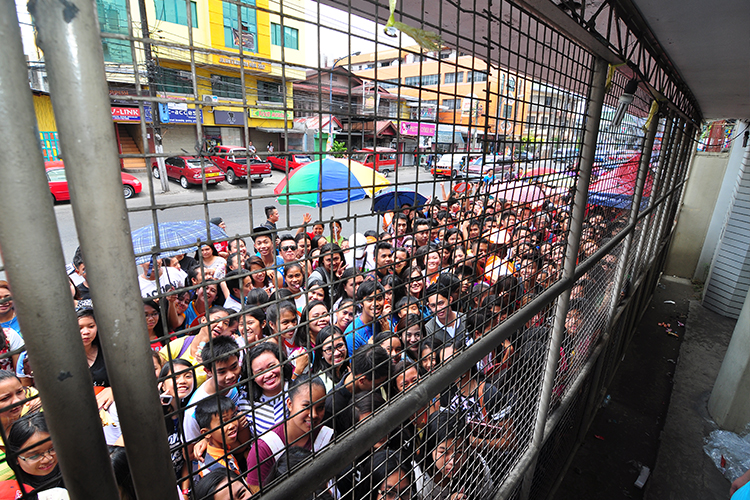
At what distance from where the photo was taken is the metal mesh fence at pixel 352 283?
2.23 ft

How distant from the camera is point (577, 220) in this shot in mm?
2049

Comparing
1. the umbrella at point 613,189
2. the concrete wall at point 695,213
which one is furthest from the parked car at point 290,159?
the concrete wall at point 695,213

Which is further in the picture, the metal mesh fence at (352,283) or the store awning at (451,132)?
the store awning at (451,132)

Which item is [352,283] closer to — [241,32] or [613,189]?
[241,32]

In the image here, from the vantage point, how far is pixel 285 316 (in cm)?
217

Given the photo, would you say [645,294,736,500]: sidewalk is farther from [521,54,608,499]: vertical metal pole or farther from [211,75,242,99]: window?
[211,75,242,99]: window

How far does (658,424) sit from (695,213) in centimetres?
790

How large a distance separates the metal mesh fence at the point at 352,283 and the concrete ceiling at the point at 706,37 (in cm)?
48

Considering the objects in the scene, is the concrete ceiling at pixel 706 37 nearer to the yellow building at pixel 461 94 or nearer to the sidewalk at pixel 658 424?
the yellow building at pixel 461 94

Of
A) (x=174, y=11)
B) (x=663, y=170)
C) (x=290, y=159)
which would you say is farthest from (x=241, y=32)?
(x=663, y=170)

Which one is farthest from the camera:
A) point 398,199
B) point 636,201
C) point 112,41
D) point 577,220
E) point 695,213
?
point 695,213

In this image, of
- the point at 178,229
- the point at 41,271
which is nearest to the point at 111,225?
the point at 41,271

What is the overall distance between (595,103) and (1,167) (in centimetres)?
228

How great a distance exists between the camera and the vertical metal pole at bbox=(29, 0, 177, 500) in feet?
1.55
